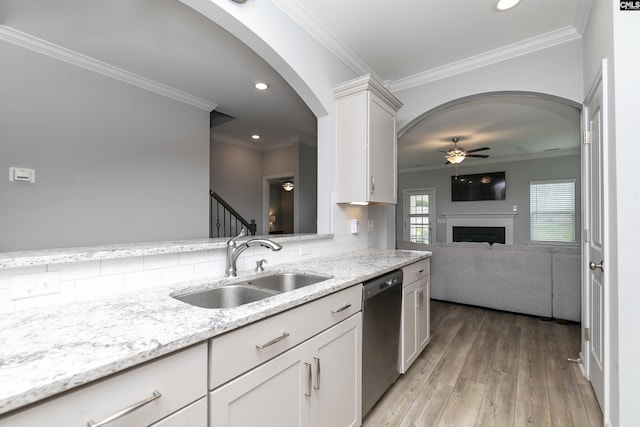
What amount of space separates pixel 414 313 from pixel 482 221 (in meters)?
6.42

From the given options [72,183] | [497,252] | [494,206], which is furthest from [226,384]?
[494,206]

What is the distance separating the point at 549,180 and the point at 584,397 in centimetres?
643

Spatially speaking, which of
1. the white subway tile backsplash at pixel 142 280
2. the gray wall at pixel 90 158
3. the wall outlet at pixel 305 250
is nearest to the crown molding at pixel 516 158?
the gray wall at pixel 90 158

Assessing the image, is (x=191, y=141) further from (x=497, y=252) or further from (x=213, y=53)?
(x=497, y=252)

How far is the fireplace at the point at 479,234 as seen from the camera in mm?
7518

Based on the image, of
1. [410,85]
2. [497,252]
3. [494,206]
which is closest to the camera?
[410,85]

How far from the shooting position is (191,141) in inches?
150

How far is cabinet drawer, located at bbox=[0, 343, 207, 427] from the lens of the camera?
0.62m

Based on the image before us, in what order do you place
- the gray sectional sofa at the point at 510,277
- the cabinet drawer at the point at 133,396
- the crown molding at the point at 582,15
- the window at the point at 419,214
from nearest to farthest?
the cabinet drawer at the point at 133,396
the crown molding at the point at 582,15
the gray sectional sofa at the point at 510,277
the window at the point at 419,214

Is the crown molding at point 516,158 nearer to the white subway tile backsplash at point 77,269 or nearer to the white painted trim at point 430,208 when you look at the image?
the white painted trim at point 430,208

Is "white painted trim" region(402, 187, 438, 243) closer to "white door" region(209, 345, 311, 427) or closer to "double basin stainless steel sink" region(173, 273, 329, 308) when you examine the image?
"double basin stainless steel sink" region(173, 273, 329, 308)

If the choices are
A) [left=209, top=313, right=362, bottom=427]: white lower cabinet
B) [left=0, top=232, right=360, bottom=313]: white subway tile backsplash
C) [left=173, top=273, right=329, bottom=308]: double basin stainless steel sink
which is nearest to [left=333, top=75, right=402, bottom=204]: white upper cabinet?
[left=0, top=232, right=360, bottom=313]: white subway tile backsplash

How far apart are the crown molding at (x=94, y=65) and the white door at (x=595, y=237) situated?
385 centimetres

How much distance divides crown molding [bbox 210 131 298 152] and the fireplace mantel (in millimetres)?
5027
